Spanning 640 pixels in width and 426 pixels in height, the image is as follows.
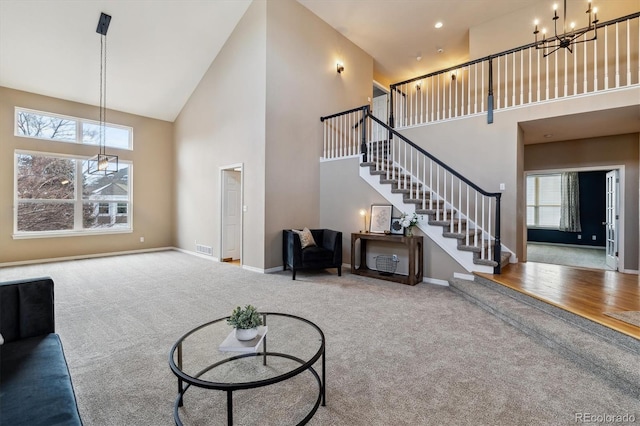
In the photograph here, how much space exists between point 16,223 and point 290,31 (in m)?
7.18

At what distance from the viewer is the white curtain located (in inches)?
361

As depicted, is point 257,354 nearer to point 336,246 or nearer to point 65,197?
point 336,246

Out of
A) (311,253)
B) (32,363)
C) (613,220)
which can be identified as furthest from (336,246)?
(613,220)

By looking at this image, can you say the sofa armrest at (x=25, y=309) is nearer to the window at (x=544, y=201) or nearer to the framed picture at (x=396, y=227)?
the framed picture at (x=396, y=227)

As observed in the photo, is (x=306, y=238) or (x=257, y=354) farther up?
(x=306, y=238)

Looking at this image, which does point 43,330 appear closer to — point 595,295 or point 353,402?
point 353,402

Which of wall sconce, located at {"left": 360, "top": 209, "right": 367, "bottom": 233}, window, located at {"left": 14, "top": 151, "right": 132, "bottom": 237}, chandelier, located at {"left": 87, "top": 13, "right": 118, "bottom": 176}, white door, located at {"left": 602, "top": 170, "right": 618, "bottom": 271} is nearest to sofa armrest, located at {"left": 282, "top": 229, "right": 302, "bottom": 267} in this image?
wall sconce, located at {"left": 360, "top": 209, "right": 367, "bottom": 233}

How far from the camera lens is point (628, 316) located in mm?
2572

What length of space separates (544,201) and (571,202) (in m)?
0.87

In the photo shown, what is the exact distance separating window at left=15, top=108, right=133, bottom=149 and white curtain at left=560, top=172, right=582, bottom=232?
1342cm

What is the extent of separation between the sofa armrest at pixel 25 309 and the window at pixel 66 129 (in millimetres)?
6590

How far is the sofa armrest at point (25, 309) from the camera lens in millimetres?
1821

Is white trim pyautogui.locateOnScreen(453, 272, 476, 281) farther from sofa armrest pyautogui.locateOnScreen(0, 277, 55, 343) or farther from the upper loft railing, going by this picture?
sofa armrest pyautogui.locateOnScreen(0, 277, 55, 343)

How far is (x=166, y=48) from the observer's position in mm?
6281
